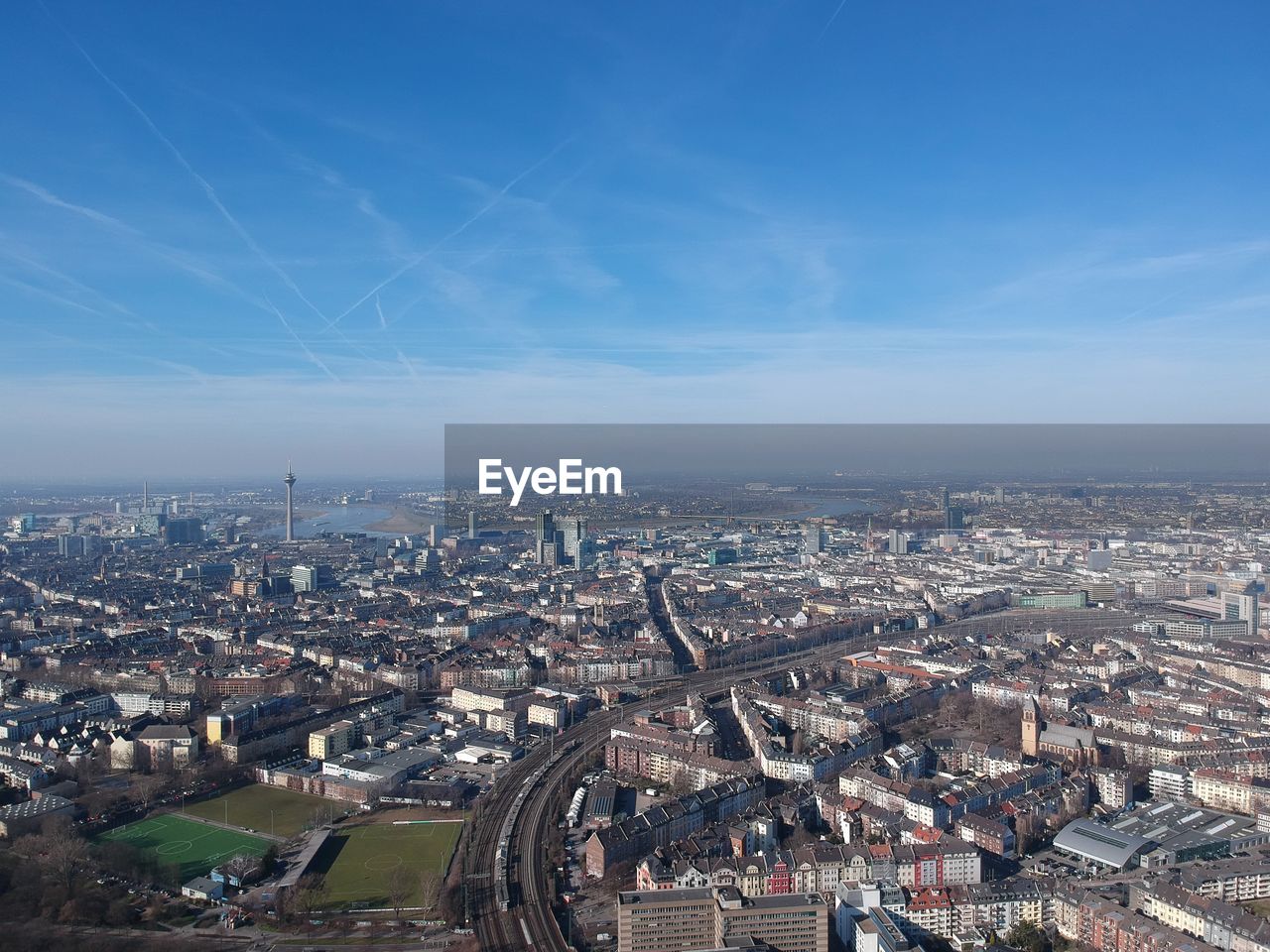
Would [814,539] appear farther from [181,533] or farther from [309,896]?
[309,896]

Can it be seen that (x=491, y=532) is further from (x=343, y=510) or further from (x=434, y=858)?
(x=434, y=858)

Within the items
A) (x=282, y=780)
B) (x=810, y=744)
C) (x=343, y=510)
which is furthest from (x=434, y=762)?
(x=343, y=510)

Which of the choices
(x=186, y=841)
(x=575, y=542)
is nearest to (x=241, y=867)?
(x=186, y=841)

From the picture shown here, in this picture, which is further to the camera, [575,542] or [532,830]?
[575,542]

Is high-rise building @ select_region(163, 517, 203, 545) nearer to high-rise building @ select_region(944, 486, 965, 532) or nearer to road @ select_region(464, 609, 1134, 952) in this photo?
road @ select_region(464, 609, 1134, 952)

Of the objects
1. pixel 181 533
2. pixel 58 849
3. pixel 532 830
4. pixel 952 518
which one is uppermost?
pixel 952 518

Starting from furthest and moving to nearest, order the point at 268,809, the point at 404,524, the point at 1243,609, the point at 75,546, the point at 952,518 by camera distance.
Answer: the point at 404,524
the point at 952,518
the point at 75,546
the point at 1243,609
the point at 268,809

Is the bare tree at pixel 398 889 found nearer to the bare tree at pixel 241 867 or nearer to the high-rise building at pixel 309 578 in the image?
the bare tree at pixel 241 867
